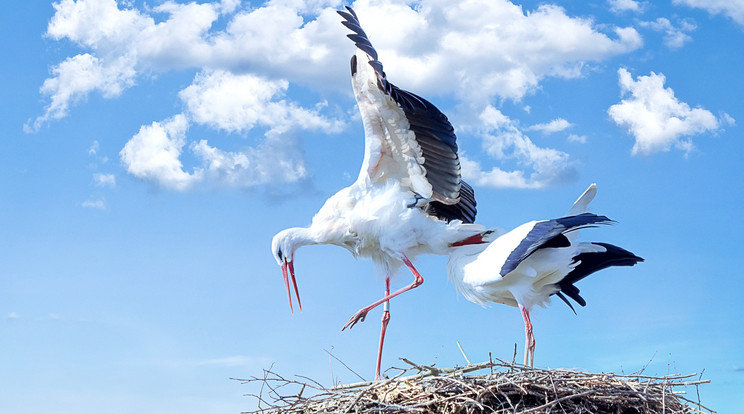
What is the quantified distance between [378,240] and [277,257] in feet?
3.07

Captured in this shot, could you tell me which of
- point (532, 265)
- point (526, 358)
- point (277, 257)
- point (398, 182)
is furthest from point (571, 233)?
point (277, 257)

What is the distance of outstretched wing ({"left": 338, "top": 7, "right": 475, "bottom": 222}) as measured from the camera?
673cm

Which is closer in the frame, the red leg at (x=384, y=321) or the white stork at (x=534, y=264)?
the white stork at (x=534, y=264)

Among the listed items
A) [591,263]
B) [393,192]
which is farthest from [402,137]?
[591,263]

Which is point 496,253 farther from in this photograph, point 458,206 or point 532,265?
point 458,206

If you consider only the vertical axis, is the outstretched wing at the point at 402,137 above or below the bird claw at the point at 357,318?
above

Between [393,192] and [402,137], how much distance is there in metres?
0.48

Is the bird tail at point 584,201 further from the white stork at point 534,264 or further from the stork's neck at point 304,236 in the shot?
the stork's neck at point 304,236

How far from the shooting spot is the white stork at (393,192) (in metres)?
6.84

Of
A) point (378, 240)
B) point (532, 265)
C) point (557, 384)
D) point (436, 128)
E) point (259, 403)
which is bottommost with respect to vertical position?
point (557, 384)

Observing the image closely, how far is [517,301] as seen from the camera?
627 centimetres

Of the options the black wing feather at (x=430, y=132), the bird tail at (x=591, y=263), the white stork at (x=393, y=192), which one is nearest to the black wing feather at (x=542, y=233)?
the bird tail at (x=591, y=263)

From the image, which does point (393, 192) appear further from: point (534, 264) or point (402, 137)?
point (534, 264)

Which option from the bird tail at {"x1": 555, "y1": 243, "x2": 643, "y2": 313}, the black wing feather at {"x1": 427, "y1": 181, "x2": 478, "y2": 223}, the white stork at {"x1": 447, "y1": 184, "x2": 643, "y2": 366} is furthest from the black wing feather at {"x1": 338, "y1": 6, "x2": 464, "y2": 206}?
the bird tail at {"x1": 555, "y1": 243, "x2": 643, "y2": 313}
